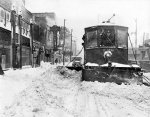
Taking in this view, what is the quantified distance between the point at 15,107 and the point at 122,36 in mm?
10632

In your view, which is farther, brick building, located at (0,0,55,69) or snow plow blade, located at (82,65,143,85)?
brick building, located at (0,0,55,69)

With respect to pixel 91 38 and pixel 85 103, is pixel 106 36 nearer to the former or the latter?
pixel 91 38

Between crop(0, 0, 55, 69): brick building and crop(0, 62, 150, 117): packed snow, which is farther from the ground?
crop(0, 0, 55, 69): brick building

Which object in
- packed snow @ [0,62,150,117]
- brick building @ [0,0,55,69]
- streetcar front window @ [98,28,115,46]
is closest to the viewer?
packed snow @ [0,62,150,117]

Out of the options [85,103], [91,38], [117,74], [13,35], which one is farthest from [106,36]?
[13,35]

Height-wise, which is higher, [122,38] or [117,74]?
[122,38]

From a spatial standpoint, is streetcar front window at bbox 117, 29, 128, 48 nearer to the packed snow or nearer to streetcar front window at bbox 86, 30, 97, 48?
streetcar front window at bbox 86, 30, 97, 48

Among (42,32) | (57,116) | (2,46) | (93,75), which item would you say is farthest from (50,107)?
(42,32)

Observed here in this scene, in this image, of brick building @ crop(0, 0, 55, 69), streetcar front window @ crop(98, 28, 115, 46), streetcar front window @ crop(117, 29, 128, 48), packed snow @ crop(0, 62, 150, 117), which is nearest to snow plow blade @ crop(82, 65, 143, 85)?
packed snow @ crop(0, 62, 150, 117)

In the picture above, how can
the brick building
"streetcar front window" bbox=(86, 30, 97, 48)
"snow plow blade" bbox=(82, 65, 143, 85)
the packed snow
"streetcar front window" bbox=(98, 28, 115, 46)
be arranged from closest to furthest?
1. the packed snow
2. "snow plow blade" bbox=(82, 65, 143, 85)
3. "streetcar front window" bbox=(98, 28, 115, 46)
4. "streetcar front window" bbox=(86, 30, 97, 48)
5. the brick building

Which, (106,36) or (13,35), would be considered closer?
(106,36)

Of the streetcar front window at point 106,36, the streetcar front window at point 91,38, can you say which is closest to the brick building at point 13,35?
the streetcar front window at point 91,38

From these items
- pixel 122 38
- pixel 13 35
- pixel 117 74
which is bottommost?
pixel 117 74

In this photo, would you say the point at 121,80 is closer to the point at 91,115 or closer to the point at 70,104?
the point at 70,104
